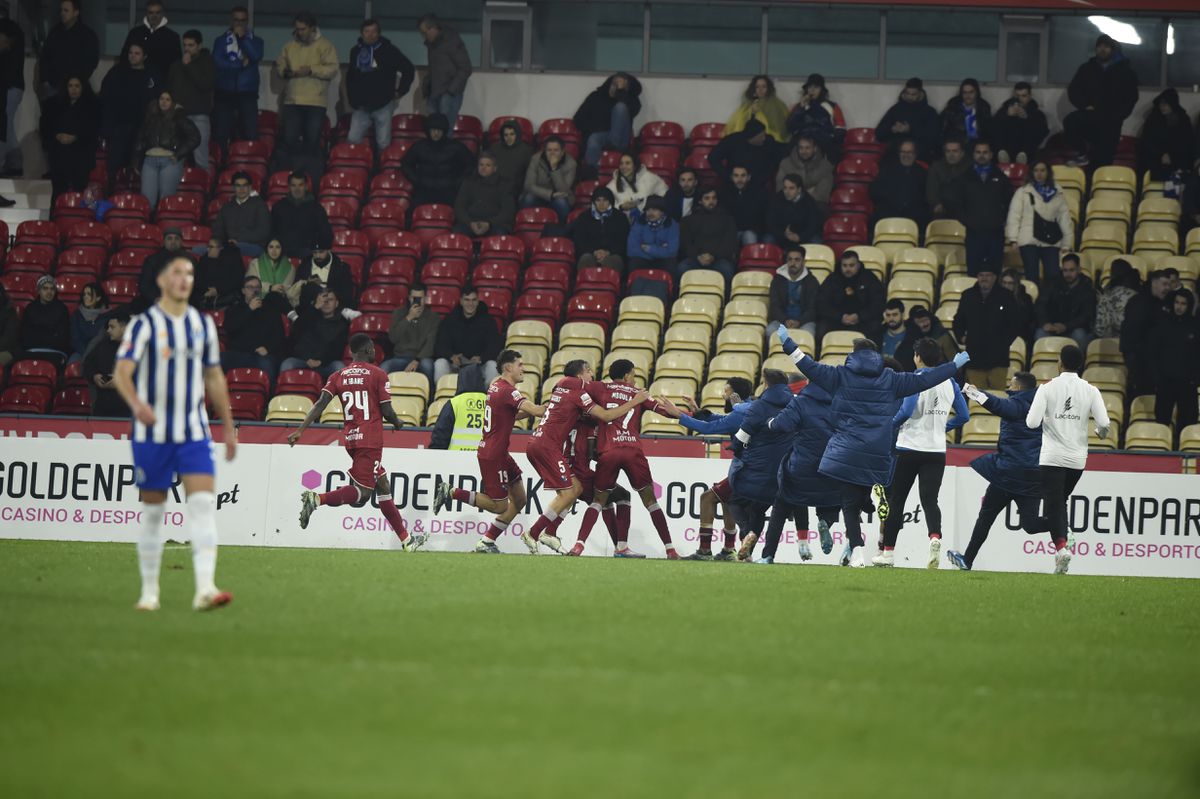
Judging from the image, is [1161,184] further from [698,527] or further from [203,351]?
[203,351]

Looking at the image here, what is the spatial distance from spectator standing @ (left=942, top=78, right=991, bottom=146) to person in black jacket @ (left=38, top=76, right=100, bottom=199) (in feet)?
44.0

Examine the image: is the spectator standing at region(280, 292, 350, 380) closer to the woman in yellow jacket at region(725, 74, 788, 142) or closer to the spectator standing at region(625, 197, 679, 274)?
the spectator standing at region(625, 197, 679, 274)

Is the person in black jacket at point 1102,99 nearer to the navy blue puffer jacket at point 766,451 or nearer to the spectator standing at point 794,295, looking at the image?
the spectator standing at point 794,295

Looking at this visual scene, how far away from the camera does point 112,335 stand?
20391mm

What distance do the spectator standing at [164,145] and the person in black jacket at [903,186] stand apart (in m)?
10.6

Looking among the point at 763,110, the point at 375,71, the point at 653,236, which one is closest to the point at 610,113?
the point at 763,110

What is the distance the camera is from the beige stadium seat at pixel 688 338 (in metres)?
21.4

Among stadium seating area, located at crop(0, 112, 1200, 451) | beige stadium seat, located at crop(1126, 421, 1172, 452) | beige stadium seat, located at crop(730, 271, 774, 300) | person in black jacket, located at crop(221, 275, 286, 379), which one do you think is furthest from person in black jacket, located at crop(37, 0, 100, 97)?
beige stadium seat, located at crop(1126, 421, 1172, 452)

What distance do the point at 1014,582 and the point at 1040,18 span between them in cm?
→ 1419

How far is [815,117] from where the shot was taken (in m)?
23.7

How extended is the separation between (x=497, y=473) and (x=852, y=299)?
6.37 meters

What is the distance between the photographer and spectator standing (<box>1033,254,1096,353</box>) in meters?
21.0

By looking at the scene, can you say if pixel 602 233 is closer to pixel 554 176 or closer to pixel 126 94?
pixel 554 176

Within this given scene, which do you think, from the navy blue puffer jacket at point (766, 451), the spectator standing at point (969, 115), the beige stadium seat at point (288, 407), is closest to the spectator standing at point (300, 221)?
the beige stadium seat at point (288, 407)
